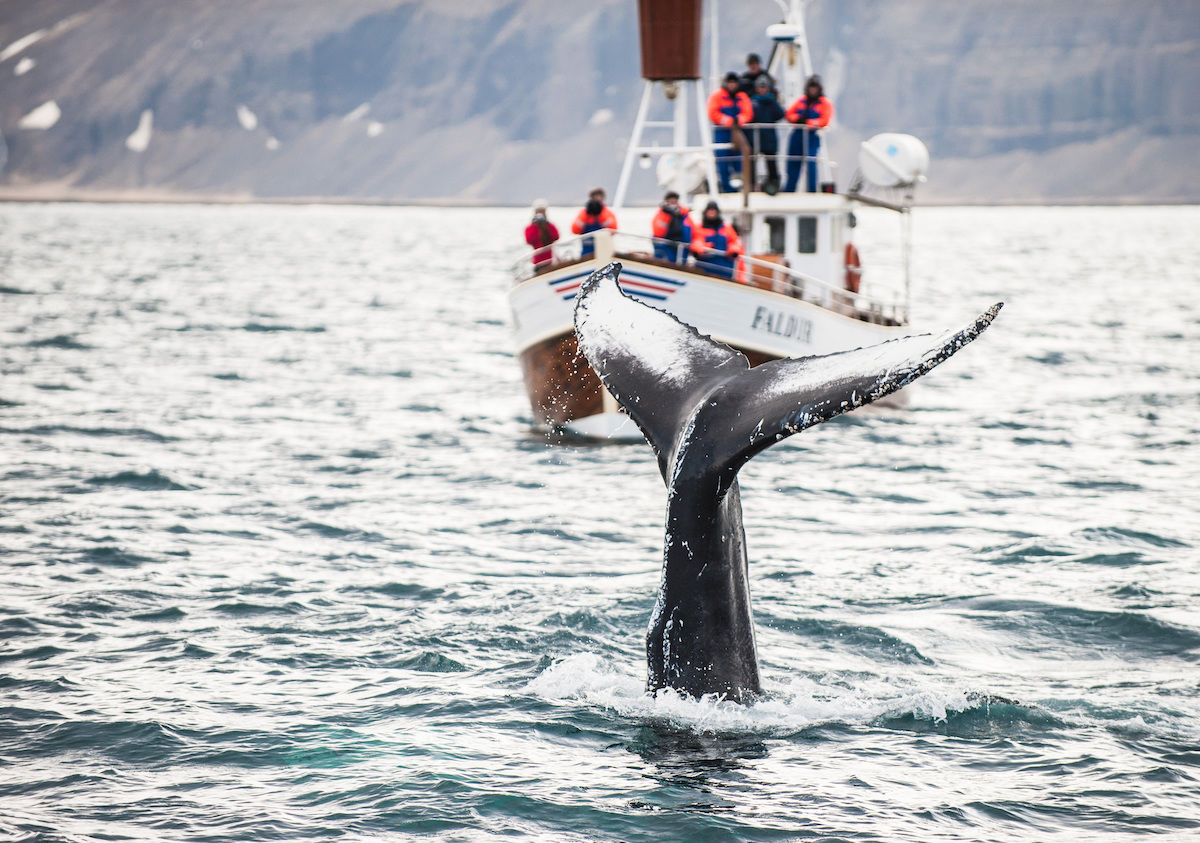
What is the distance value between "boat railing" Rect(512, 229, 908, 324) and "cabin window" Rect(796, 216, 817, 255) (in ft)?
3.46

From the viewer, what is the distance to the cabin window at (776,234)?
2398 centimetres

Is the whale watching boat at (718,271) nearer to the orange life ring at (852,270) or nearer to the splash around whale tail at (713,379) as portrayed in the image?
the orange life ring at (852,270)

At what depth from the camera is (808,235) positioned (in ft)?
79.2

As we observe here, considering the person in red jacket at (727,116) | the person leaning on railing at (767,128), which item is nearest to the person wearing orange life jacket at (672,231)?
the person in red jacket at (727,116)

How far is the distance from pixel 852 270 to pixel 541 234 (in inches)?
253

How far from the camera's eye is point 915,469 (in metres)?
18.5

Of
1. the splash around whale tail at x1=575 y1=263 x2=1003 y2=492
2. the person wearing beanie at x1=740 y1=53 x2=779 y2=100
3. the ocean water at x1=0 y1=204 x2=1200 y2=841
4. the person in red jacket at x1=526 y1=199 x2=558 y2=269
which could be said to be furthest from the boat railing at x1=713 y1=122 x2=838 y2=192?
the splash around whale tail at x1=575 y1=263 x2=1003 y2=492

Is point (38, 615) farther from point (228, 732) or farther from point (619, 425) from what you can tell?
point (619, 425)

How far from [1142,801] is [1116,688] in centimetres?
203

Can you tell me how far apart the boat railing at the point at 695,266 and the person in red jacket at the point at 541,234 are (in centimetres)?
4

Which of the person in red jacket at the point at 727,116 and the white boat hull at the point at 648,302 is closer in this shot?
the white boat hull at the point at 648,302

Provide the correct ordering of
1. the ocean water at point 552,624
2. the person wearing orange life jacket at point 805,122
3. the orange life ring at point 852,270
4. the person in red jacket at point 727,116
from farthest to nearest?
1. the orange life ring at point 852,270
2. the person wearing orange life jacket at point 805,122
3. the person in red jacket at point 727,116
4. the ocean water at point 552,624

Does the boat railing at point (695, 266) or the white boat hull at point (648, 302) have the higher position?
the boat railing at point (695, 266)

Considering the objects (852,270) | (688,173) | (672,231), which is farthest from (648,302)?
(852,270)
